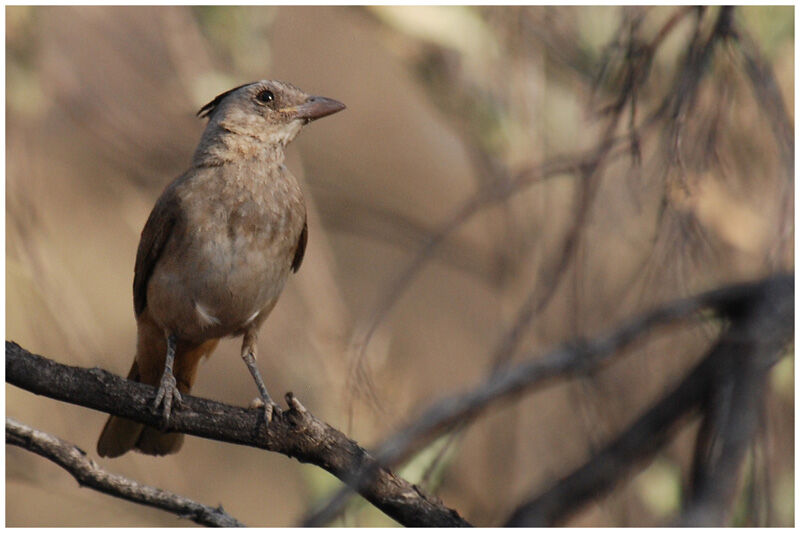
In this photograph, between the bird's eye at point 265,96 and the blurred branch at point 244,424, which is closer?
the blurred branch at point 244,424

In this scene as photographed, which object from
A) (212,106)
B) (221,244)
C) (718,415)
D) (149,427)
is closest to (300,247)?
(221,244)

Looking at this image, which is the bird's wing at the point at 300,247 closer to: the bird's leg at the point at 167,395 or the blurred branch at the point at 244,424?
the bird's leg at the point at 167,395

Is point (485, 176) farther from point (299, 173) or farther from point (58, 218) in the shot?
point (58, 218)

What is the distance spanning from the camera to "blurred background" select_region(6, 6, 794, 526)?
318 centimetres

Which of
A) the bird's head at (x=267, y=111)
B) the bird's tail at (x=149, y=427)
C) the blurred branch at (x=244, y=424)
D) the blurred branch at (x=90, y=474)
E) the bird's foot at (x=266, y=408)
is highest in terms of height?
the bird's head at (x=267, y=111)

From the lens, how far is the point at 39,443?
321cm

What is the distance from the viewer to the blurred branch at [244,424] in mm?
3199

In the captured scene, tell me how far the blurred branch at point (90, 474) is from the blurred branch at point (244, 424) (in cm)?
14

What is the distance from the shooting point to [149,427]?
4477 mm

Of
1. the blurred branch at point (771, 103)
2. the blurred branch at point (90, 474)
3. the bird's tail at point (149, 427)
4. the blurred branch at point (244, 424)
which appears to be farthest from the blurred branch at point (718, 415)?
the bird's tail at point (149, 427)

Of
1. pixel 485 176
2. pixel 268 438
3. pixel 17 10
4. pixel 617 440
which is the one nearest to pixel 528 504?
pixel 617 440

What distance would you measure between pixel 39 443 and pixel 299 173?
10.9 feet

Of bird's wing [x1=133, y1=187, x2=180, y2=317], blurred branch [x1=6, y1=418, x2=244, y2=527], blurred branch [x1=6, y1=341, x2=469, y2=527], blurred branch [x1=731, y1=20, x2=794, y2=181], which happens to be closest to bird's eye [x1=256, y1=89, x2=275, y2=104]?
bird's wing [x1=133, y1=187, x2=180, y2=317]

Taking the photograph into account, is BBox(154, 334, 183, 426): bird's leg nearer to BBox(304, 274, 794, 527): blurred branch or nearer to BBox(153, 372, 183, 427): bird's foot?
BBox(153, 372, 183, 427): bird's foot
